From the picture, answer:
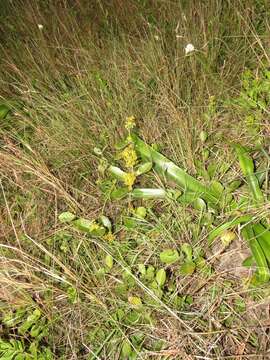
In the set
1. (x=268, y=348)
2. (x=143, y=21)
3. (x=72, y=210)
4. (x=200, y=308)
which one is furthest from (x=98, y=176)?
(x=143, y=21)

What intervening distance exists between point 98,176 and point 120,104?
0.33 metres

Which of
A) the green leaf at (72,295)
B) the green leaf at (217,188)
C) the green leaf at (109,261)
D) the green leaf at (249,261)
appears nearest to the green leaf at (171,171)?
the green leaf at (217,188)

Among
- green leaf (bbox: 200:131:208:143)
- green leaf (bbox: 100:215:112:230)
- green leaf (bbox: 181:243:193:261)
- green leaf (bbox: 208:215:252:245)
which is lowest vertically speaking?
green leaf (bbox: 181:243:193:261)

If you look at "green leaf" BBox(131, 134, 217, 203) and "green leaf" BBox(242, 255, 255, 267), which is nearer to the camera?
"green leaf" BBox(242, 255, 255, 267)

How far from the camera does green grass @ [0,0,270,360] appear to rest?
106 centimetres

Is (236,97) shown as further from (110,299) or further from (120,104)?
(110,299)

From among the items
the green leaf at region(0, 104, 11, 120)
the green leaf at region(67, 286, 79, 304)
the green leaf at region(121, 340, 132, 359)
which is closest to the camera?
the green leaf at region(121, 340, 132, 359)

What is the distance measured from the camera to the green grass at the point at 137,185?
3.49 ft

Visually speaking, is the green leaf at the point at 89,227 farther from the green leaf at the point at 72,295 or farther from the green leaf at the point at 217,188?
the green leaf at the point at 217,188

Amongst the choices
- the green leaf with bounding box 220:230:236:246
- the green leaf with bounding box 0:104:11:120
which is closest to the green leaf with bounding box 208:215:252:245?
the green leaf with bounding box 220:230:236:246

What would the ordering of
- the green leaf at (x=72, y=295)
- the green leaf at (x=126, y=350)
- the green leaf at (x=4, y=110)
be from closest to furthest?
1. the green leaf at (x=126, y=350)
2. the green leaf at (x=72, y=295)
3. the green leaf at (x=4, y=110)

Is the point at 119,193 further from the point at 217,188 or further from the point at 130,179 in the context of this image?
the point at 217,188

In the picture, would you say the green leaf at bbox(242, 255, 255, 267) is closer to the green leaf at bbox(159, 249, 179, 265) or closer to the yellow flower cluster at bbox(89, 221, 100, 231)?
the green leaf at bbox(159, 249, 179, 265)

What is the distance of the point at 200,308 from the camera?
108cm
